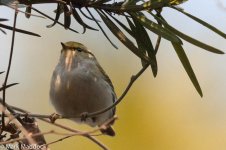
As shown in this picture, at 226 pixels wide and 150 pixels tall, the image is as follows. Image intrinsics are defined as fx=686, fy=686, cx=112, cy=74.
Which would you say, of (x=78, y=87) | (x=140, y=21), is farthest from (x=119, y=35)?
(x=78, y=87)

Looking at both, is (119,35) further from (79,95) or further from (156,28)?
(79,95)

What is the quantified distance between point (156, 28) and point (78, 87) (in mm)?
876

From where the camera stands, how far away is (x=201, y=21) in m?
1.24

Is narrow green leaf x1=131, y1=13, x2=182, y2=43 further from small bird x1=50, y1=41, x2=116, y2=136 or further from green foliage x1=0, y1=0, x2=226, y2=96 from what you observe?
small bird x1=50, y1=41, x2=116, y2=136

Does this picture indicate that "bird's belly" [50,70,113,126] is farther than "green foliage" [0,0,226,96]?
Yes

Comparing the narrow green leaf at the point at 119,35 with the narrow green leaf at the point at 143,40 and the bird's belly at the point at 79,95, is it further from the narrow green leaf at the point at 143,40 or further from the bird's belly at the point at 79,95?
the bird's belly at the point at 79,95

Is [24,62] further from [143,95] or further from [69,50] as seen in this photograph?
[69,50]

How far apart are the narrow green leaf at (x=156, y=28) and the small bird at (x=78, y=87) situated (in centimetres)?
70

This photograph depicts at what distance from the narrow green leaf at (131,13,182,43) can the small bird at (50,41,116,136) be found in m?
0.70

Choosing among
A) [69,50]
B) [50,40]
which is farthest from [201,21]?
[50,40]

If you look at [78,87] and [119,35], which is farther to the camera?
[78,87]

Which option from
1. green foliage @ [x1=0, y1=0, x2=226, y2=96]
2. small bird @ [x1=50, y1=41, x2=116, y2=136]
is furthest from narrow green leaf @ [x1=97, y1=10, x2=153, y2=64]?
small bird @ [x1=50, y1=41, x2=116, y2=136]

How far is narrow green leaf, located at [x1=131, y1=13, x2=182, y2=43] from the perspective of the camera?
3.86ft

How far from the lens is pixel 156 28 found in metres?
1.20
